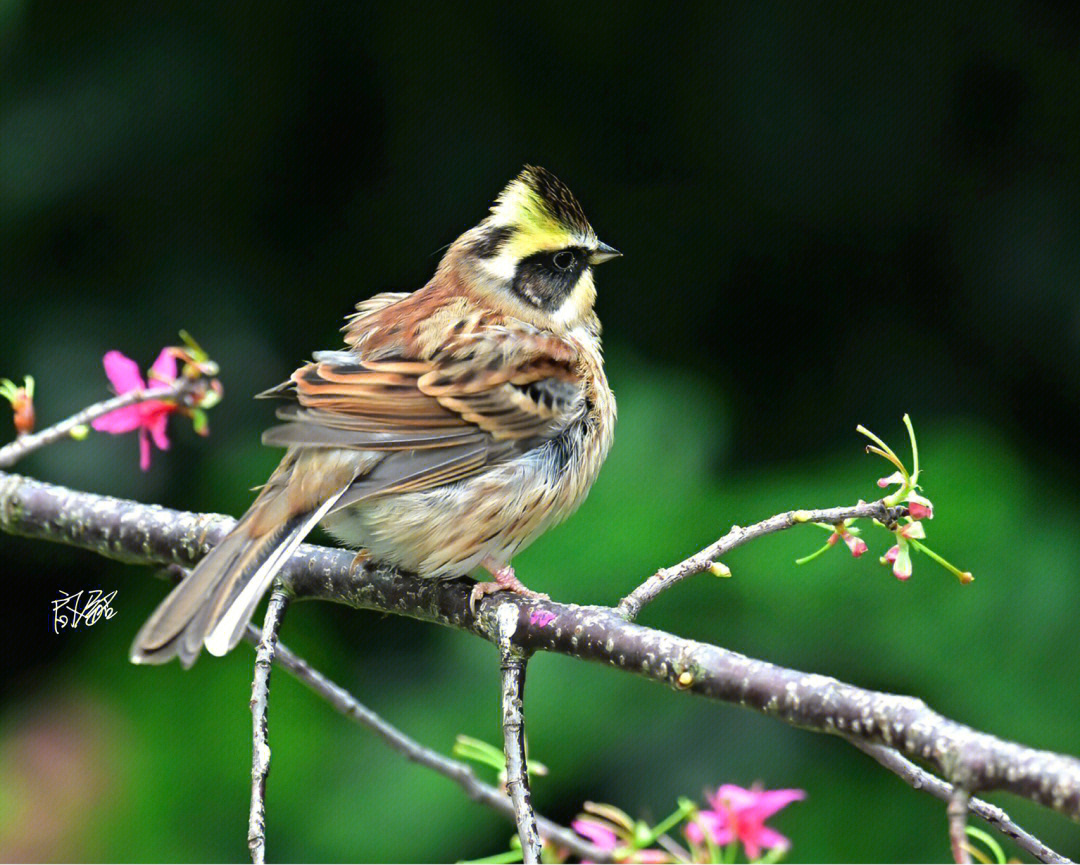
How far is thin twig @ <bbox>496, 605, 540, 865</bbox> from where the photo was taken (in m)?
1.54

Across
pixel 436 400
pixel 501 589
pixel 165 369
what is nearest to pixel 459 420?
pixel 436 400

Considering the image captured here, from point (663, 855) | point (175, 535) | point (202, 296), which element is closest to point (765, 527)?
point (663, 855)

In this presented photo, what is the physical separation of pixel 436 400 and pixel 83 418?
66cm

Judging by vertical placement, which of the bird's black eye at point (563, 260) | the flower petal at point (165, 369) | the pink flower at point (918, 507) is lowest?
the flower petal at point (165, 369)

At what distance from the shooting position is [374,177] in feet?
13.3

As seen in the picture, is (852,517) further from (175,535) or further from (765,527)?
(175,535)

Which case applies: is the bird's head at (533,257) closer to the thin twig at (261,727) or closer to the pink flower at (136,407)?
the pink flower at (136,407)

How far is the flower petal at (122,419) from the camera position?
2.60 metres

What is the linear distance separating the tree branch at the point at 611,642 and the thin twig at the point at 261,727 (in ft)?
0.92

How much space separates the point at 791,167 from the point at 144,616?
2.29 meters

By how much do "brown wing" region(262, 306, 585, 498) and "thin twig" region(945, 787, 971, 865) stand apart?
121cm
